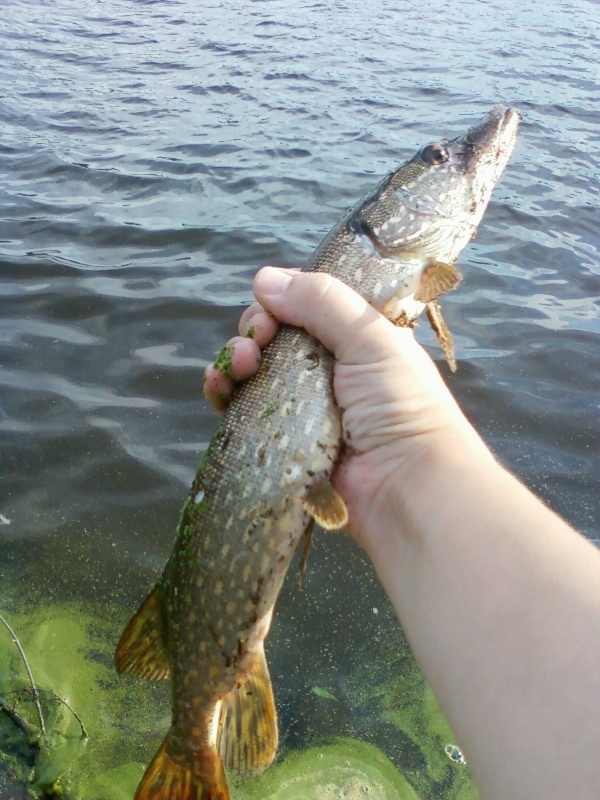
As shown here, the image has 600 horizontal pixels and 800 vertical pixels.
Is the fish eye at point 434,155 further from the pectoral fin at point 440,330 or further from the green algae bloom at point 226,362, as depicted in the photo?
the green algae bloom at point 226,362

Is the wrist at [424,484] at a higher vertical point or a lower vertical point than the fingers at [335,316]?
lower

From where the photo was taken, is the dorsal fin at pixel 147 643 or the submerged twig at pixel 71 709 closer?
the dorsal fin at pixel 147 643

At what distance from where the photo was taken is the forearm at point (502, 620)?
119cm

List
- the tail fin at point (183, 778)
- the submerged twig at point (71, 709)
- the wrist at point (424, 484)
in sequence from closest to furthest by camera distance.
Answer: the wrist at point (424, 484), the tail fin at point (183, 778), the submerged twig at point (71, 709)

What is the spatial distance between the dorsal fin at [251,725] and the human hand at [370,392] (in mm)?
611

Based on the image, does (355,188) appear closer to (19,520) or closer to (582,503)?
(582,503)

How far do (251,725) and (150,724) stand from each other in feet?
2.30

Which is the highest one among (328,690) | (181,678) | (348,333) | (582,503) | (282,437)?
(348,333)

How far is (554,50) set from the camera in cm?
1211

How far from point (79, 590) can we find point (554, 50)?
43.3 ft

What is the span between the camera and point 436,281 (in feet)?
7.93

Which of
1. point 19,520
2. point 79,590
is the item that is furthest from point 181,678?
point 19,520

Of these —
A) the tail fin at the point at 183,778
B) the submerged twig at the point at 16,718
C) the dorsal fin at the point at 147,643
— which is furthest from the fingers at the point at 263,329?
the submerged twig at the point at 16,718

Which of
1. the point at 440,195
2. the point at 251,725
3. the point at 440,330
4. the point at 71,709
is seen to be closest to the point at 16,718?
the point at 71,709
